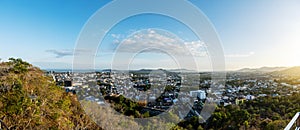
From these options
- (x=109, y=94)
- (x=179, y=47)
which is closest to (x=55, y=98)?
(x=109, y=94)

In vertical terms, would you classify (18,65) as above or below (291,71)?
above

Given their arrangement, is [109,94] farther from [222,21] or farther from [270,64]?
[270,64]

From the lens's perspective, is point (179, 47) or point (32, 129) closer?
point (32, 129)

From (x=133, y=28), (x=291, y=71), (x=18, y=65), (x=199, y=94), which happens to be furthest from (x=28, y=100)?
(x=291, y=71)

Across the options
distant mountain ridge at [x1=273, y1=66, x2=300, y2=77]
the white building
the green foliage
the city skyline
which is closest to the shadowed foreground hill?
the green foliage

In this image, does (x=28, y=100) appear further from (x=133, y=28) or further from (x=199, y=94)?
(x=199, y=94)

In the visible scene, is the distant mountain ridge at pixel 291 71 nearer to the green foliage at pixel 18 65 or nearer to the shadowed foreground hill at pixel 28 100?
the shadowed foreground hill at pixel 28 100
